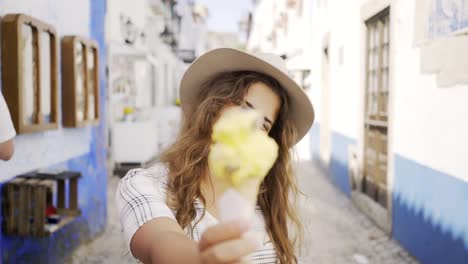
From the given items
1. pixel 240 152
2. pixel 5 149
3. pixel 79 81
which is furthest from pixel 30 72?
pixel 240 152

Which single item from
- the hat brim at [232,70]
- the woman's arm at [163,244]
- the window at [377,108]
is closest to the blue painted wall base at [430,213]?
the window at [377,108]

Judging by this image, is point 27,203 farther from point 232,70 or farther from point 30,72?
point 232,70

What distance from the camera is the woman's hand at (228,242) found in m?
0.75

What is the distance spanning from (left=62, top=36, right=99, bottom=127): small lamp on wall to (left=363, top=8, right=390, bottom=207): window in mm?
3653

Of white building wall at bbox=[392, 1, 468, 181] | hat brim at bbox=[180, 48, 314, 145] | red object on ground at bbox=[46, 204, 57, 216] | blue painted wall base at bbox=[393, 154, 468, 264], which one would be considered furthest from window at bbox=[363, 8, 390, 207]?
hat brim at bbox=[180, 48, 314, 145]

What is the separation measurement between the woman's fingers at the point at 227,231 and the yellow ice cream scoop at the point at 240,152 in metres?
0.07

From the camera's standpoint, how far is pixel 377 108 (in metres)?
6.22

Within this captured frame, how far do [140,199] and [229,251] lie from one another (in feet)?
1.93

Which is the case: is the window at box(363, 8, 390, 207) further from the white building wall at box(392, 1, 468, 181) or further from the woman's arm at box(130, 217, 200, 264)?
the woman's arm at box(130, 217, 200, 264)

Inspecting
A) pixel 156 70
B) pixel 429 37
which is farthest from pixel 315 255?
pixel 156 70

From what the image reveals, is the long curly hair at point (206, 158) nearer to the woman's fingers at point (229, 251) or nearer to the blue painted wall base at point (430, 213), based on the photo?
the woman's fingers at point (229, 251)

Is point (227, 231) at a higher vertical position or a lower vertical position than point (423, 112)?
lower

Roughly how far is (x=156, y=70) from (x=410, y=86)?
14.9 metres

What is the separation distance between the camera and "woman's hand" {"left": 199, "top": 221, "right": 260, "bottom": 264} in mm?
746
